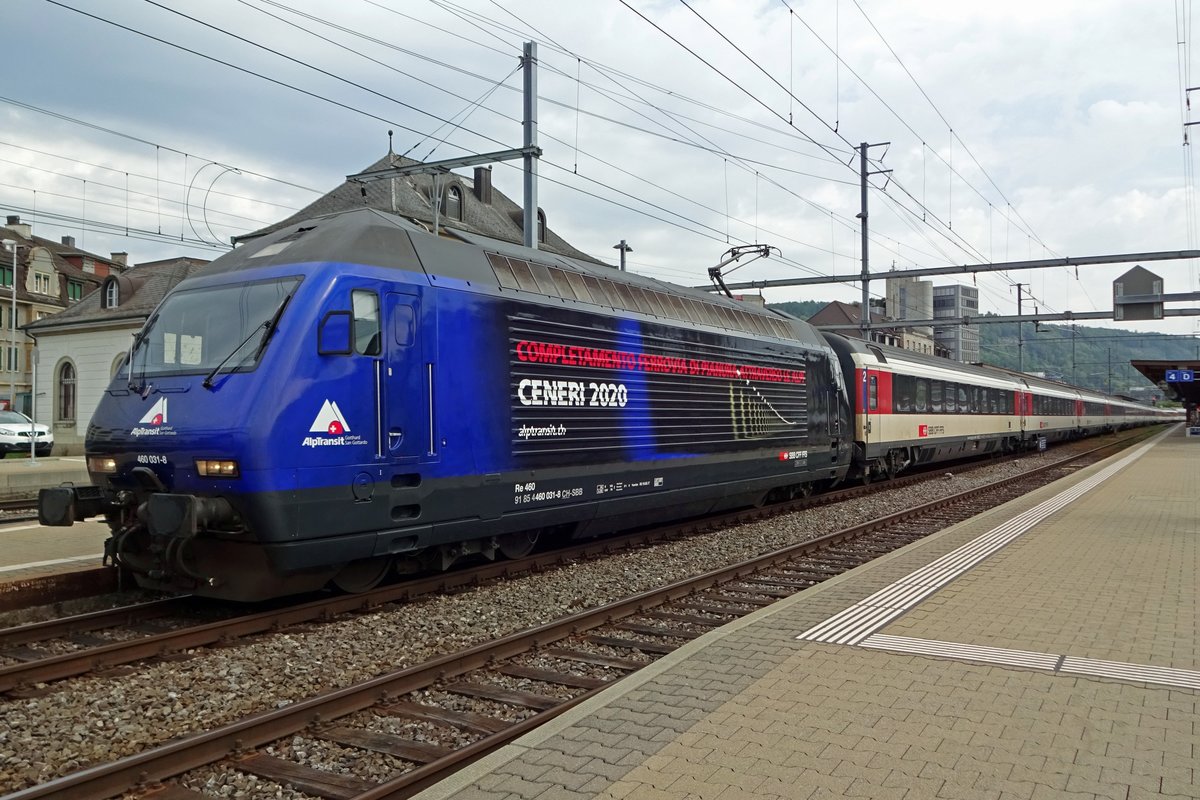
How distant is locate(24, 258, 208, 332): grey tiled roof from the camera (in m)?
34.3

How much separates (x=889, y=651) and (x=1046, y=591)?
2925mm

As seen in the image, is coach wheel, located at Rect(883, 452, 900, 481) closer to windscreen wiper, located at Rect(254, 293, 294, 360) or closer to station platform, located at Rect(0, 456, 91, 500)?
windscreen wiper, located at Rect(254, 293, 294, 360)

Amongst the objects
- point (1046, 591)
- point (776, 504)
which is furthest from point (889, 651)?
point (776, 504)

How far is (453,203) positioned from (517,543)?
2825 cm

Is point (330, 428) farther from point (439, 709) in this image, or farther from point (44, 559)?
point (44, 559)

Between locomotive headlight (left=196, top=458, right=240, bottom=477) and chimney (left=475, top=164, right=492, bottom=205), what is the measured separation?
34.6 m

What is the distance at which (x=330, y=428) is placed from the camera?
716cm

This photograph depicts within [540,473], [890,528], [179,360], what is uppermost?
[179,360]

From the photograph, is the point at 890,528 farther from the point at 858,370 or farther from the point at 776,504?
the point at 858,370

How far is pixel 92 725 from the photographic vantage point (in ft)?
16.4

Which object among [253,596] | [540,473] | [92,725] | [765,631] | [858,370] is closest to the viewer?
[92,725]

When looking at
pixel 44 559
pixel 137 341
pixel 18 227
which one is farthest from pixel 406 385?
pixel 18 227

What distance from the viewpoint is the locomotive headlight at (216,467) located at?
675 centimetres

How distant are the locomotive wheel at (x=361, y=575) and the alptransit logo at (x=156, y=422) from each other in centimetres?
188
